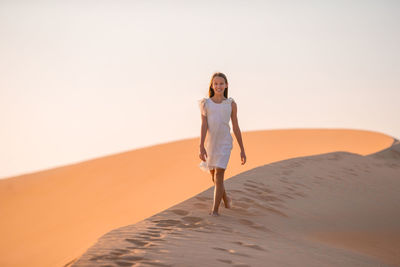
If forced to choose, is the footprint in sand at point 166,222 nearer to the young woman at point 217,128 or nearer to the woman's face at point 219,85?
the young woman at point 217,128

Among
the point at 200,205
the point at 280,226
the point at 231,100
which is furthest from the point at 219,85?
the point at 280,226

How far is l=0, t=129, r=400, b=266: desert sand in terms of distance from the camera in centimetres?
455

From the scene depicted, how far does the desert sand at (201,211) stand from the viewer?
455 cm

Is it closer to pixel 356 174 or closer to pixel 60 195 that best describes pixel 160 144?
pixel 60 195

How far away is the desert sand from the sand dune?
2 centimetres

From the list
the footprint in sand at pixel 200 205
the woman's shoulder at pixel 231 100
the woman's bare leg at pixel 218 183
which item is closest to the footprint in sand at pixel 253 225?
the woman's bare leg at pixel 218 183

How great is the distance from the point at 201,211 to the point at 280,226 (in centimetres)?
125

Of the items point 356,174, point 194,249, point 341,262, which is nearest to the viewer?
point 194,249

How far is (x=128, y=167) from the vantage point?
17.8 meters

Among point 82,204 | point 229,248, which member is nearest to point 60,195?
point 82,204

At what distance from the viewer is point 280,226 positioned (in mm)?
6363

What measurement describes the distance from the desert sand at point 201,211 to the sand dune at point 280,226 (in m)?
0.02

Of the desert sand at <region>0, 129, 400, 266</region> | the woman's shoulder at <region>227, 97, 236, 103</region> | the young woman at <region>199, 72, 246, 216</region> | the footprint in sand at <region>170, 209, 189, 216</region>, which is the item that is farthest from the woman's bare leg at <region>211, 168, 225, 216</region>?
the woman's shoulder at <region>227, 97, 236, 103</region>

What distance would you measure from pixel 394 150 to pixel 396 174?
17.4 ft
